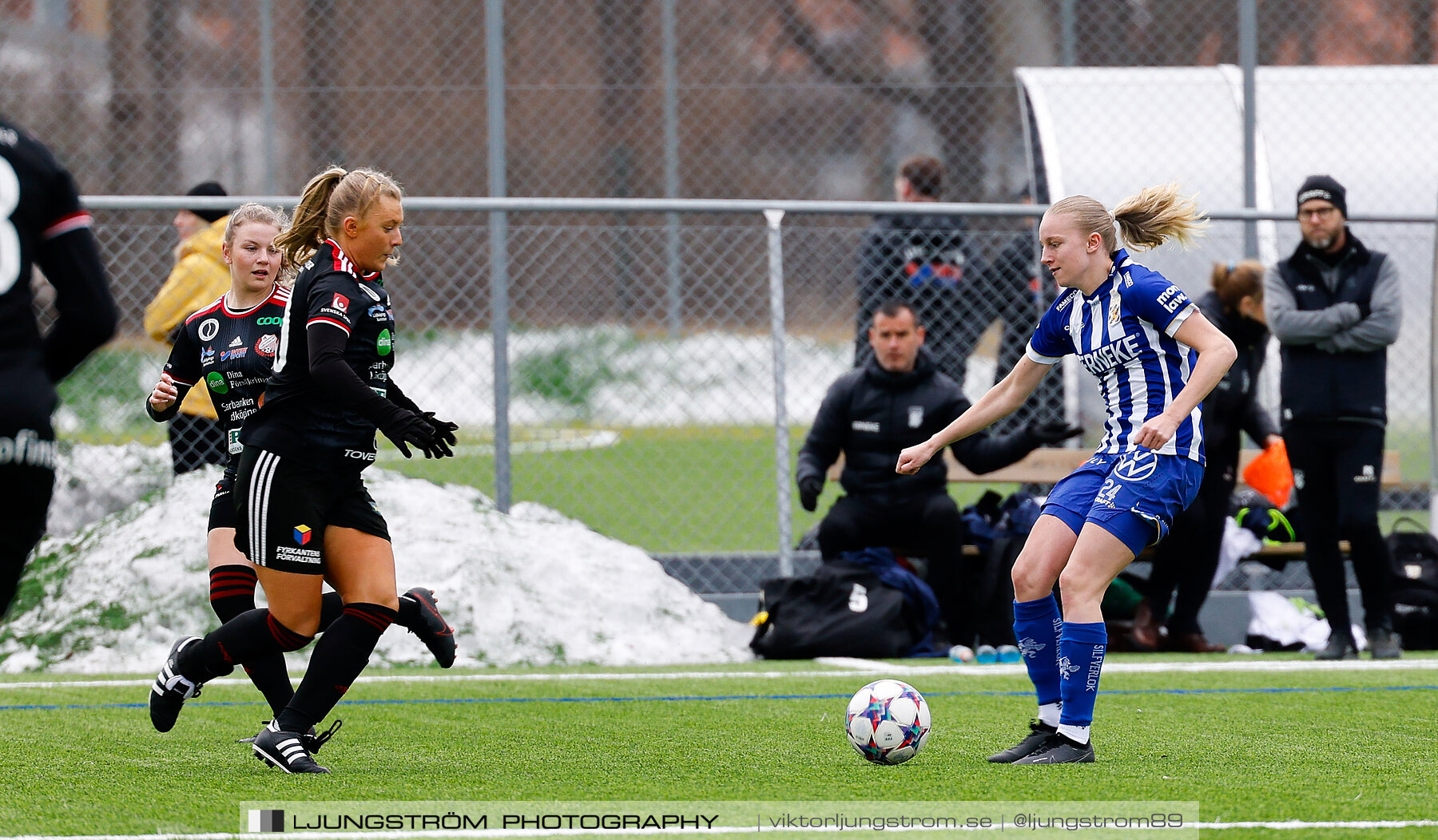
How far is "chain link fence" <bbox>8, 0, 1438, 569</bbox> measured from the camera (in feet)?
31.4

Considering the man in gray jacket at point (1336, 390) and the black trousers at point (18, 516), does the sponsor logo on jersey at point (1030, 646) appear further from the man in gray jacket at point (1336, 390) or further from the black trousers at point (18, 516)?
the man in gray jacket at point (1336, 390)

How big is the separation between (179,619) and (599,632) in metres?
1.84

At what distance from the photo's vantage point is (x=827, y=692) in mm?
6348

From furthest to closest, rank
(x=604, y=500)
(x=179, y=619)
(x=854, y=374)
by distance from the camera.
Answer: (x=604, y=500), (x=854, y=374), (x=179, y=619)

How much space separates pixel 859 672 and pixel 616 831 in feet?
11.4

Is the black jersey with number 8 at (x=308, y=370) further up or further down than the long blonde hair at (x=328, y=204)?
further down

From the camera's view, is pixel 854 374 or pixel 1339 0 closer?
pixel 854 374

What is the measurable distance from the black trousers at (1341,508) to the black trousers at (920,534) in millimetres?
1521

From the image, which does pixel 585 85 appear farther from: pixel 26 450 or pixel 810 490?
pixel 26 450

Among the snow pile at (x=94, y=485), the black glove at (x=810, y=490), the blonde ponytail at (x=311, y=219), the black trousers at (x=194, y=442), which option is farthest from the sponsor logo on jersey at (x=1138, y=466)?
the snow pile at (x=94, y=485)

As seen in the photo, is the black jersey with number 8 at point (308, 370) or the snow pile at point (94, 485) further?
the snow pile at point (94, 485)

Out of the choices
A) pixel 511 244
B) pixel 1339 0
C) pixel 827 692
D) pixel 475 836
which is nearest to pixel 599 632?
A: pixel 827 692

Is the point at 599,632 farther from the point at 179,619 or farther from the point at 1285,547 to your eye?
the point at 1285,547

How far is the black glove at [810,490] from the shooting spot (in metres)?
7.80
